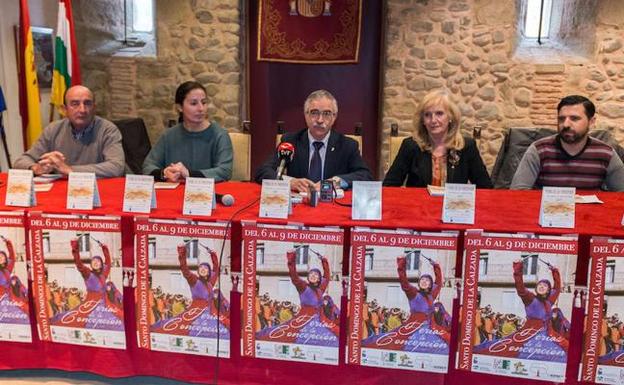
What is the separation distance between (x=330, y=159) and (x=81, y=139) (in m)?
1.21

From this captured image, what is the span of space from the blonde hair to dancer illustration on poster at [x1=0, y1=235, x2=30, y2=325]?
1772 millimetres

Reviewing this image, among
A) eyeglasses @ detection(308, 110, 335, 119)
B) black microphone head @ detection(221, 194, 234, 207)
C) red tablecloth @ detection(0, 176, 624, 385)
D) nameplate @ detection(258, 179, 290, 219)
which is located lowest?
red tablecloth @ detection(0, 176, 624, 385)

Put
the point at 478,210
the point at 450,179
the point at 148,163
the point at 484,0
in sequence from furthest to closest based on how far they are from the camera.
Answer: the point at 484,0 < the point at 148,163 < the point at 450,179 < the point at 478,210

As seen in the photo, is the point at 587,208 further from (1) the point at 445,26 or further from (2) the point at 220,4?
(2) the point at 220,4

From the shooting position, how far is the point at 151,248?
1.95 meters

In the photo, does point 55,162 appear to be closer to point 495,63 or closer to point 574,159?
point 574,159

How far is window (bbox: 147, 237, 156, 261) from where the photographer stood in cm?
195

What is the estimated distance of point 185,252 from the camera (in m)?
1.94

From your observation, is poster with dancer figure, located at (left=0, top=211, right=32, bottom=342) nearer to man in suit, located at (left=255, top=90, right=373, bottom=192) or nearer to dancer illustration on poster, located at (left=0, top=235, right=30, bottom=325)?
dancer illustration on poster, located at (left=0, top=235, right=30, bottom=325)

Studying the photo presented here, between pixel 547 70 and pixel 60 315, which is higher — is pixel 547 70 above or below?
above

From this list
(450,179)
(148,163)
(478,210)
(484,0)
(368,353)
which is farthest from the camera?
(484,0)

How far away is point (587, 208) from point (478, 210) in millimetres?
420

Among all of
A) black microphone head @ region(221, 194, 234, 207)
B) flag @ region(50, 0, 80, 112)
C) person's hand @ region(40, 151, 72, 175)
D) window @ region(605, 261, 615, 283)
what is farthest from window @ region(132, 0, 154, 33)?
window @ region(605, 261, 615, 283)

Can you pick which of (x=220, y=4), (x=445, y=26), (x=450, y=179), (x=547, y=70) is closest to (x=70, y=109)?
(x=450, y=179)
